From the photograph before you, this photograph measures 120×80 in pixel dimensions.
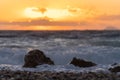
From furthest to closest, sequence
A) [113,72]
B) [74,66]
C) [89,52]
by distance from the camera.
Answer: [89,52] < [74,66] < [113,72]

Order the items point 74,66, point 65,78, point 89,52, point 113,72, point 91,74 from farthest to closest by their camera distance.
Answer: point 89,52 → point 74,66 → point 113,72 → point 91,74 → point 65,78

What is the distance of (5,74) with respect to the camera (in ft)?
50.7

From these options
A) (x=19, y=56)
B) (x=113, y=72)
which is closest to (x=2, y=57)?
(x=19, y=56)

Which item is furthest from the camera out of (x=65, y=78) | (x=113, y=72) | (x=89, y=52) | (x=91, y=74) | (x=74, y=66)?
(x=89, y=52)

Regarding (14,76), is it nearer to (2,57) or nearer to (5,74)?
(5,74)

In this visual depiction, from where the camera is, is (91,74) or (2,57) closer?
(91,74)

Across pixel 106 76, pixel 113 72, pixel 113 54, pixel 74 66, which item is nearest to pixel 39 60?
pixel 74 66

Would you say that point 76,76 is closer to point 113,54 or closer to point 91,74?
point 91,74

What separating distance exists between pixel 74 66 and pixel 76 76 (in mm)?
4361

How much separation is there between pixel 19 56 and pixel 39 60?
6142 mm

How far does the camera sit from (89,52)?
28.0 meters

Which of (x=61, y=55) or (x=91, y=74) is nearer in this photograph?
(x=91, y=74)

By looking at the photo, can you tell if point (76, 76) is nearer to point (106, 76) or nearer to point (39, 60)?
point (106, 76)

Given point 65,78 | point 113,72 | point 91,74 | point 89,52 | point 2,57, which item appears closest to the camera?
point 65,78
